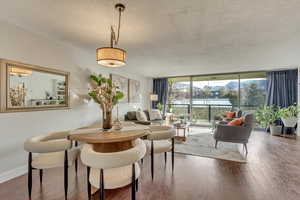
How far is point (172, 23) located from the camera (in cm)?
218

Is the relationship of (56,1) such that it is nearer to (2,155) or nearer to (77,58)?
(77,58)

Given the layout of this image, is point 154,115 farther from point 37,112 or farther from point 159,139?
point 37,112

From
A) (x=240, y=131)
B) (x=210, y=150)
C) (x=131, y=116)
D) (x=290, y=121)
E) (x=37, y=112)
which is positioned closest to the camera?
(x=37, y=112)

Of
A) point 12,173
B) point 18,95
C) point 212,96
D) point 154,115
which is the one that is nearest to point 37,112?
point 18,95

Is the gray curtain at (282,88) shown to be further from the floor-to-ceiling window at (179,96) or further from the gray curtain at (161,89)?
the gray curtain at (161,89)

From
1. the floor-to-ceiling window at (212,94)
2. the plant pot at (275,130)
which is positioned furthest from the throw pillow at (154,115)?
the plant pot at (275,130)

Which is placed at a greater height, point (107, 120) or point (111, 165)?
point (107, 120)

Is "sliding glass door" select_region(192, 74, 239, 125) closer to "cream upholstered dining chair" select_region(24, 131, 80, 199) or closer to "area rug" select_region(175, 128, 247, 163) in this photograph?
"area rug" select_region(175, 128, 247, 163)

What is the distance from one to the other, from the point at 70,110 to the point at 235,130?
3712 mm

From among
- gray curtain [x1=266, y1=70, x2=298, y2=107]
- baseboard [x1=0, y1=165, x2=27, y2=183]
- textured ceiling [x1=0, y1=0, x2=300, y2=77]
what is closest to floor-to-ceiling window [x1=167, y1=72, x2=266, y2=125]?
gray curtain [x1=266, y1=70, x2=298, y2=107]

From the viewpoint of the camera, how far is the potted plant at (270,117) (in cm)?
504

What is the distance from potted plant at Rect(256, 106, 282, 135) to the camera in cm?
504

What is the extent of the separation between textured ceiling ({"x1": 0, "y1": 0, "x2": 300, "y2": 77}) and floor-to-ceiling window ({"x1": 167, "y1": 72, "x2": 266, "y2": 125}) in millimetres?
2832

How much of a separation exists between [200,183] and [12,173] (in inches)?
114
